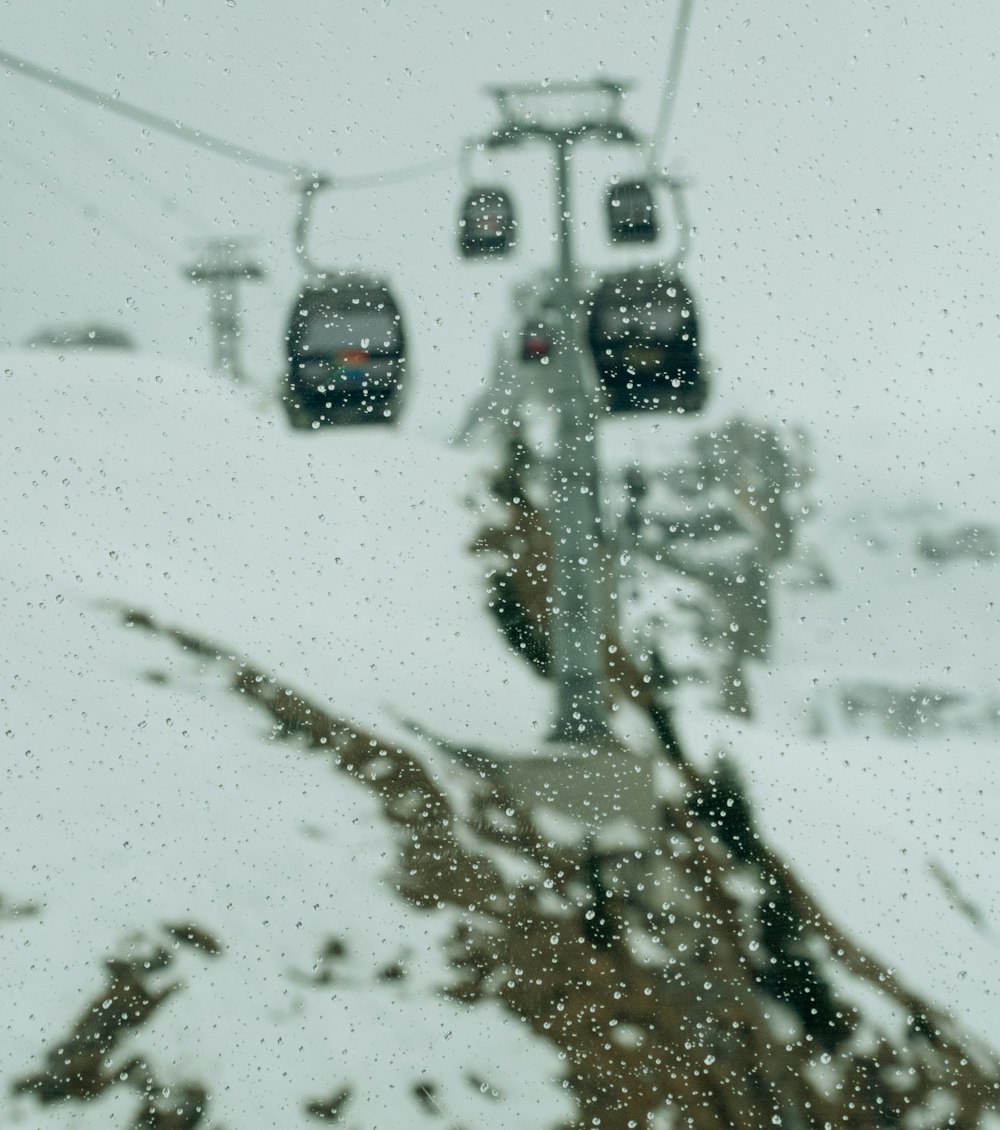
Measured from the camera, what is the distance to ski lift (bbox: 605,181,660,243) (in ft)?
7.98

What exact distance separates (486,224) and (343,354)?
47cm

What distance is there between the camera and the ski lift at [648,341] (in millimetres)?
2297

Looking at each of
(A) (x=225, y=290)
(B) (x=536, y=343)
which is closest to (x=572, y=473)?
(B) (x=536, y=343)

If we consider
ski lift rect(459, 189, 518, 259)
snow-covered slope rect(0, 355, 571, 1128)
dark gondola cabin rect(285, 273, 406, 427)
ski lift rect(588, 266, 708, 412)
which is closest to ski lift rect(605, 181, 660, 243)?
ski lift rect(588, 266, 708, 412)

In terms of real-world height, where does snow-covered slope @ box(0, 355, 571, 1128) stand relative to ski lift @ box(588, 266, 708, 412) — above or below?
below

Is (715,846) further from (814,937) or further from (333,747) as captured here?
(333,747)

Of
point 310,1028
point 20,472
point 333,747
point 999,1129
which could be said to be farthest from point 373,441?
point 999,1129

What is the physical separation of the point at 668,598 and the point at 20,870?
5.98ft

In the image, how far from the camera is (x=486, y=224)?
8.44 feet

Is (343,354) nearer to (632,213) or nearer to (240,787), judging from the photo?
(632,213)

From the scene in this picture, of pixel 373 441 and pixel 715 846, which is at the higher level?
pixel 373 441

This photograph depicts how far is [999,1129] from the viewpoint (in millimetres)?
1771

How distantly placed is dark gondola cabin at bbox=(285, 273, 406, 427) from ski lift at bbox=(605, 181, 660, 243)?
606mm

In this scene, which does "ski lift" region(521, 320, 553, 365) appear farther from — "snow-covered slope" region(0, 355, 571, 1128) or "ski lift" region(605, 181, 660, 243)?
"snow-covered slope" region(0, 355, 571, 1128)
